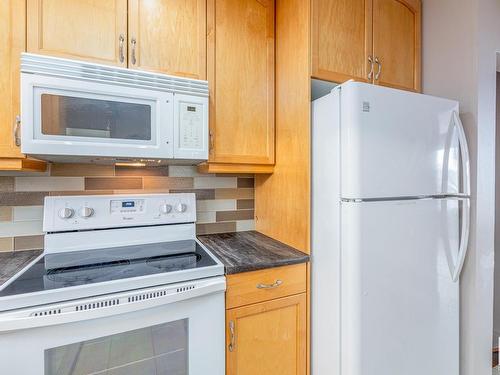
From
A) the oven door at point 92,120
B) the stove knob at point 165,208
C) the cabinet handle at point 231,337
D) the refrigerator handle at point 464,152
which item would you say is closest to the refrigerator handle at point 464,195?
the refrigerator handle at point 464,152

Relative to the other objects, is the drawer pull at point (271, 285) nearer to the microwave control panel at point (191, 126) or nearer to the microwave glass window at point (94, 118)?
the microwave control panel at point (191, 126)

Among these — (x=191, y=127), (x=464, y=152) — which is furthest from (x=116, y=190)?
(x=464, y=152)

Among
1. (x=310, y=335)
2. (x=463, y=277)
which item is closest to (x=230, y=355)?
(x=310, y=335)

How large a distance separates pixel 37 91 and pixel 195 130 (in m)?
0.63

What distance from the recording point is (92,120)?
116cm

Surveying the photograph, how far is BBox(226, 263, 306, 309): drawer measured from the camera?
1184 mm

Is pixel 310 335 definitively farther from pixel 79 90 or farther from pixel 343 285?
pixel 79 90

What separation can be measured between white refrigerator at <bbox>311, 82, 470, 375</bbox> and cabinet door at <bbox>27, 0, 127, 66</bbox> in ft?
3.25

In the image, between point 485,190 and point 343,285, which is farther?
point 485,190

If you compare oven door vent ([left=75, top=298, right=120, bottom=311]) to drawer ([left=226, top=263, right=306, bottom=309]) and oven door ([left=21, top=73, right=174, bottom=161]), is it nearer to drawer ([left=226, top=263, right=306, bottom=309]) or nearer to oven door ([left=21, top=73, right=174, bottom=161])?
drawer ([left=226, top=263, right=306, bottom=309])

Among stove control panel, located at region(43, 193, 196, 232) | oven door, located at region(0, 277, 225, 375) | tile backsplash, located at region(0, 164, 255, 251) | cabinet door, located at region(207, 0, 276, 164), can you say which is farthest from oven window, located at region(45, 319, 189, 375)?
cabinet door, located at region(207, 0, 276, 164)

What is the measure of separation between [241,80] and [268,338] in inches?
52.3

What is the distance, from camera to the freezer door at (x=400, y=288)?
3.70 feet

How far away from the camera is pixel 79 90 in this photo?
1.12m
